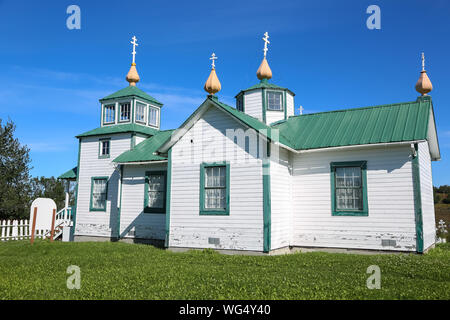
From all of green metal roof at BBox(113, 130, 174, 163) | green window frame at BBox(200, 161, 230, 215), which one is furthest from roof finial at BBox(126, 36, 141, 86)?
green window frame at BBox(200, 161, 230, 215)

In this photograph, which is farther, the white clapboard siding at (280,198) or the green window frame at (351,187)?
the green window frame at (351,187)

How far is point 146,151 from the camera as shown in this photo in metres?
17.6

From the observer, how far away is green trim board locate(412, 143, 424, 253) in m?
11.7

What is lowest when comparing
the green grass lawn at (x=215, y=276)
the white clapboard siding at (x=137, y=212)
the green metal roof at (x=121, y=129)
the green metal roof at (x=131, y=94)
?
the green grass lawn at (x=215, y=276)

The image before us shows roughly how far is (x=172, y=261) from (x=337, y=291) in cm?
560

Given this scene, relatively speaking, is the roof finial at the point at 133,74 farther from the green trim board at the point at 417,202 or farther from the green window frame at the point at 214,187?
the green trim board at the point at 417,202

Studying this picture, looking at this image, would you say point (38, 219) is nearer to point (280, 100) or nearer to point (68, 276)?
point (68, 276)

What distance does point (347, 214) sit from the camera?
1283 centimetres

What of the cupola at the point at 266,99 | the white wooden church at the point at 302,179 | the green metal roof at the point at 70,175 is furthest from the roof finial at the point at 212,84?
the green metal roof at the point at 70,175

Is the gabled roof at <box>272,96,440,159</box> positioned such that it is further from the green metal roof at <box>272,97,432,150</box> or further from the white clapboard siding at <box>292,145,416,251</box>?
the white clapboard siding at <box>292,145,416,251</box>

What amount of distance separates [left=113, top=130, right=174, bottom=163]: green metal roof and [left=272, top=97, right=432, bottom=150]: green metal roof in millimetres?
5833

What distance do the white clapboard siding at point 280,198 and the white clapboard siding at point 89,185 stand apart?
8.61 meters

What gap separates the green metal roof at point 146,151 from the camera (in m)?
16.8
